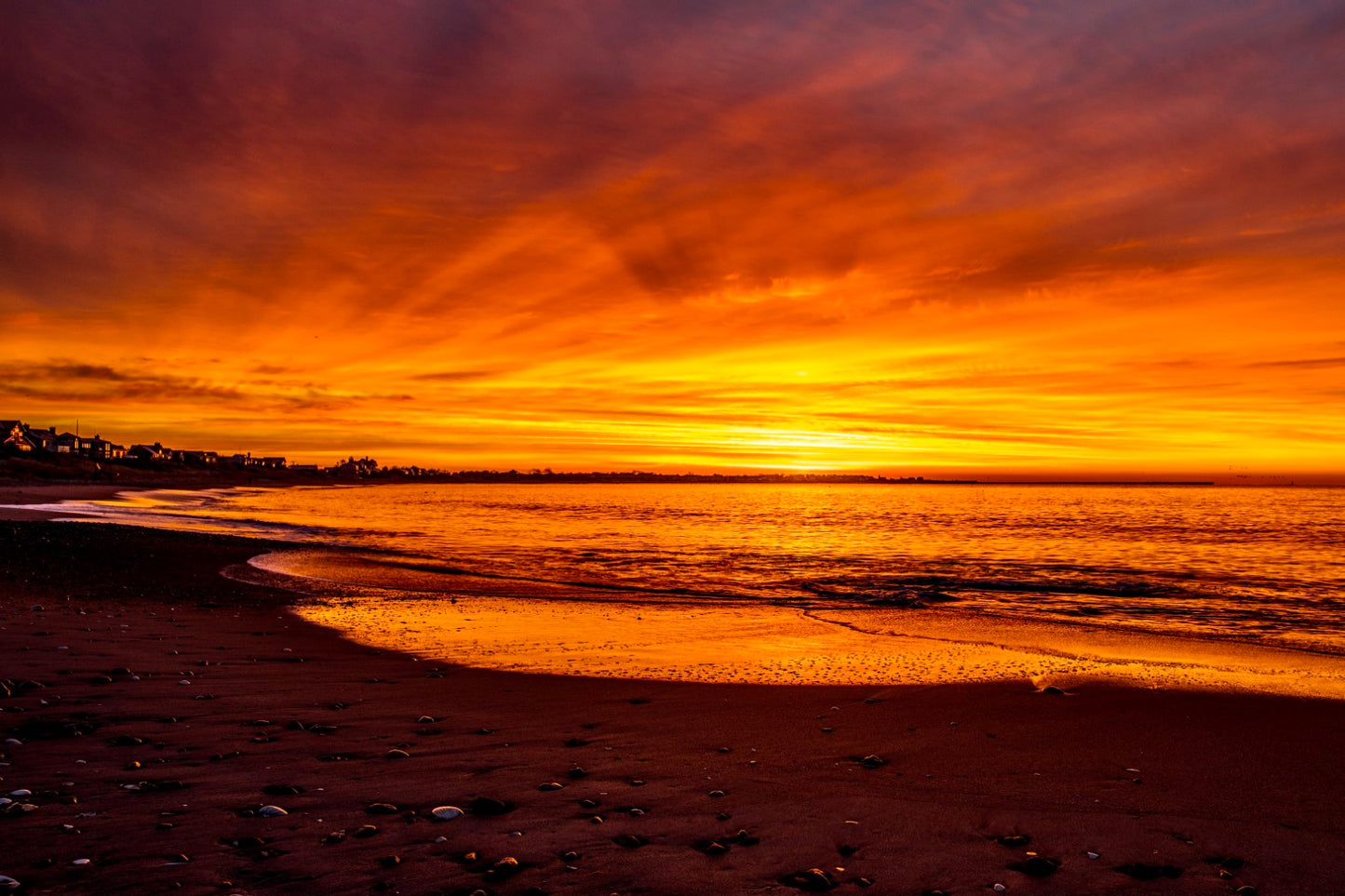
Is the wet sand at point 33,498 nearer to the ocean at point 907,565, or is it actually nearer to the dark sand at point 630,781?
the ocean at point 907,565

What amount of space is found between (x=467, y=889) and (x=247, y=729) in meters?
4.58

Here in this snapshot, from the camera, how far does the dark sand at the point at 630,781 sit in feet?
17.7

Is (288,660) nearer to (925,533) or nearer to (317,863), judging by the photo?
(317,863)

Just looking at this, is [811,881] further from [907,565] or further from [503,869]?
[907,565]

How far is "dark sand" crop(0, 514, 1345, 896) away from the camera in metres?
5.39

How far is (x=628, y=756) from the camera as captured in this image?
7.93m

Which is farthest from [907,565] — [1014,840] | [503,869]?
[503,869]

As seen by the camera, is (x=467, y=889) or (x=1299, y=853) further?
(x=1299, y=853)

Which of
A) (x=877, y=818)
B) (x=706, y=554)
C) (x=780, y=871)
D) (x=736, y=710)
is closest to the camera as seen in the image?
(x=780, y=871)

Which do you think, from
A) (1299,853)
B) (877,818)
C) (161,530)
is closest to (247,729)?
(877,818)

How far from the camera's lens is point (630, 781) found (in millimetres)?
7180

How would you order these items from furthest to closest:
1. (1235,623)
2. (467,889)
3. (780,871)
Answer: (1235,623) < (780,871) < (467,889)

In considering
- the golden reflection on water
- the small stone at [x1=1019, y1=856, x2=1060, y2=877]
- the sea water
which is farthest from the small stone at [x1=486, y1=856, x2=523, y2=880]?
the sea water

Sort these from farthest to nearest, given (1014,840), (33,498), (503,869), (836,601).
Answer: (33,498) < (836,601) < (1014,840) < (503,869)
